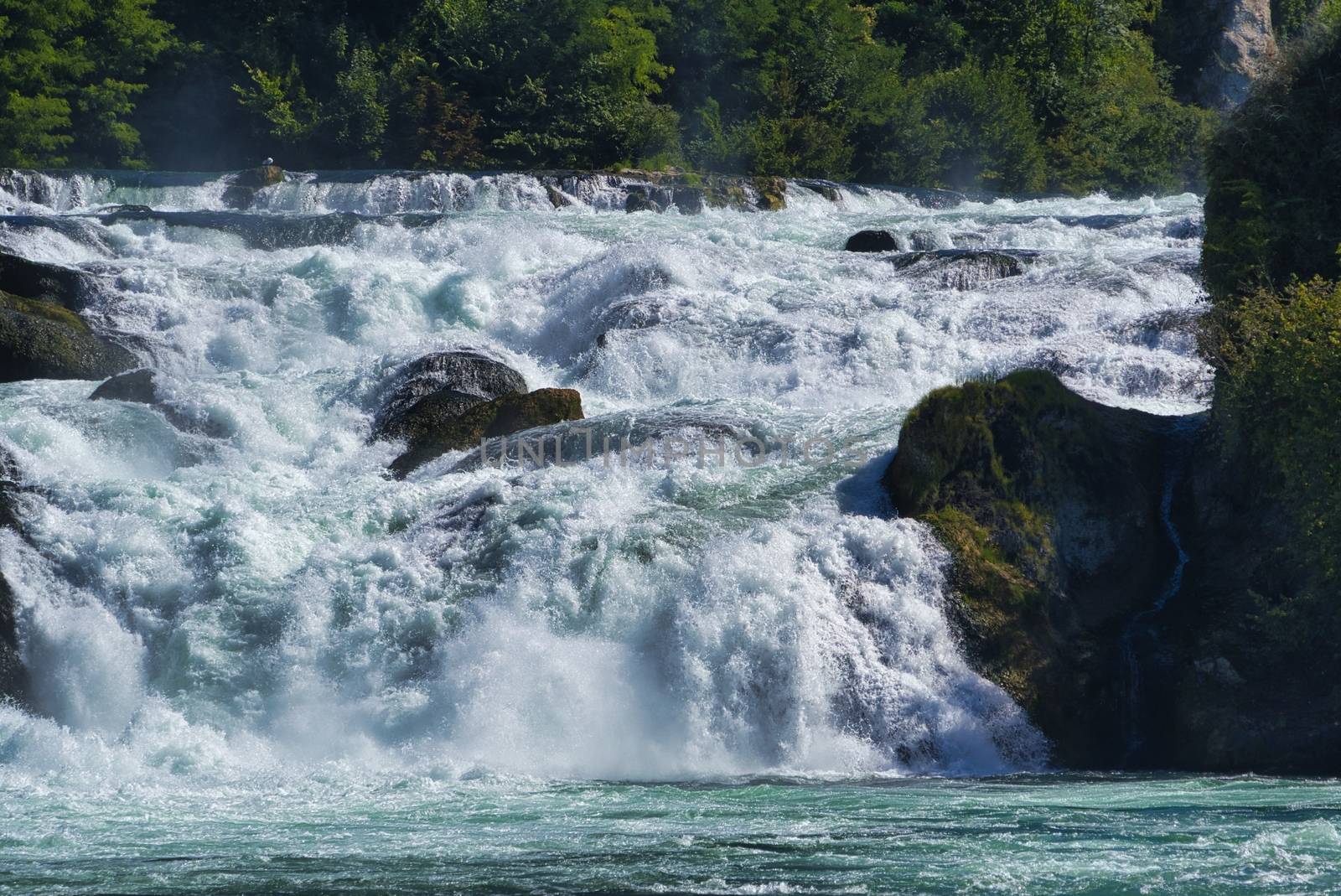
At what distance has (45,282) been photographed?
2080cm

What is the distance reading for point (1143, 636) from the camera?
12586 millimetres

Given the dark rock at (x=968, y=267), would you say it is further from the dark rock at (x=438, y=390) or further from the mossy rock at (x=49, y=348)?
the mossy rock at (x=49, y=348)

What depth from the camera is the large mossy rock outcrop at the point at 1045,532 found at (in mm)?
12055

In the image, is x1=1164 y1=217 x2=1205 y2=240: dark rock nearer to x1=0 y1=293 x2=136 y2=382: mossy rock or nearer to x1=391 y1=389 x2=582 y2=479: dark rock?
x1=391 y1=389 x2=582 y2=479: dark rock

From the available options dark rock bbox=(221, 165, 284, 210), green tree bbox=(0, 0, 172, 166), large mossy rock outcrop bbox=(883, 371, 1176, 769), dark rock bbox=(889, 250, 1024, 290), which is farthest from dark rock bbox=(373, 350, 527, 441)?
green tree bbox=(0, 0, 172, 166)

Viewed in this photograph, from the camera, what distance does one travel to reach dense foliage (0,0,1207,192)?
38281 mm

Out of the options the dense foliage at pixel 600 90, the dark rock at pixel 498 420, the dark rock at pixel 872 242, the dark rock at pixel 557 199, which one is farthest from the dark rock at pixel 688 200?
the dark rock at pixel 498 420

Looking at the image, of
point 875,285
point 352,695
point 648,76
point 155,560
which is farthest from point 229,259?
point 648,76

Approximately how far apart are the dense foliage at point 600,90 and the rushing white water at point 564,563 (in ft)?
62.3

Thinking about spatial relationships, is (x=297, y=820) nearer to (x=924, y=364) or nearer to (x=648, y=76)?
(x=924, y=364)

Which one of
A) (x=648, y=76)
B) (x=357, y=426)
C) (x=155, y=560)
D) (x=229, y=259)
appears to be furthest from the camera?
(x=648, y=76)

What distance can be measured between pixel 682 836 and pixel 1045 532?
5110 millimetres

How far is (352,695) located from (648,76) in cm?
3134

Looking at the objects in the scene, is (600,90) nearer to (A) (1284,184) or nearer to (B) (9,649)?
(A) (1284,184)
